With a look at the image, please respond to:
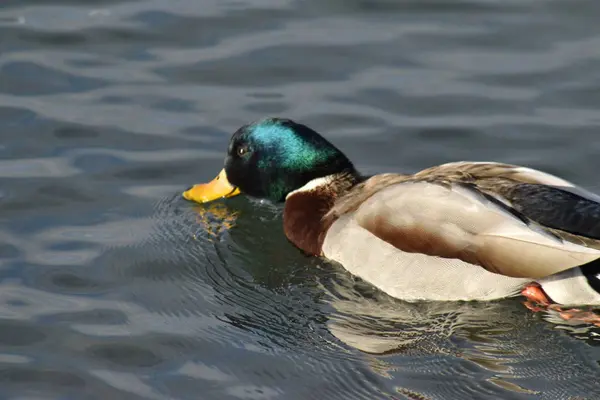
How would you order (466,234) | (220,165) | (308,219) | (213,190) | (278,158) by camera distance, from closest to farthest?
(466,234) → (308,219) → (278,158) → (213,190) → (220,165)

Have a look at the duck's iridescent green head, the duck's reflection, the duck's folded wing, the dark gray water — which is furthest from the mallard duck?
the duck's reflection

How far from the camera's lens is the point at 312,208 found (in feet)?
28.2

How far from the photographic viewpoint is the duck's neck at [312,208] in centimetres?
845

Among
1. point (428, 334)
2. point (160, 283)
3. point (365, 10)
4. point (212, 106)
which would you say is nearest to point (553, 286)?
point (428, 334)

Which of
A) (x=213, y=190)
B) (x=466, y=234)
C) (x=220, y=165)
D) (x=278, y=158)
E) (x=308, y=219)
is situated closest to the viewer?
(x=466, y=234)

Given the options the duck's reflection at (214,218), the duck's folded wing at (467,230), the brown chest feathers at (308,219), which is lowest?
the duck's reflection at (214,218)

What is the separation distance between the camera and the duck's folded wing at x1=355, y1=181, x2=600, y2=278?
7.32 m

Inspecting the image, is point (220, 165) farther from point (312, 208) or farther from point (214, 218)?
point (312, 208)

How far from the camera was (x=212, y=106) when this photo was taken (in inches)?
410

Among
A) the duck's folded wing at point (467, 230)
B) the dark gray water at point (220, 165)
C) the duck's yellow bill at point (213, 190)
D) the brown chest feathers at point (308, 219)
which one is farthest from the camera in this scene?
the duck's yellow bill at point (213, 190)

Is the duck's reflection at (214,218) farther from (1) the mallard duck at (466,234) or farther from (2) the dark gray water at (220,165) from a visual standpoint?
(1) the mallard duck at (466,234)

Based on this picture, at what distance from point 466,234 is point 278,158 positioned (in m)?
1.79

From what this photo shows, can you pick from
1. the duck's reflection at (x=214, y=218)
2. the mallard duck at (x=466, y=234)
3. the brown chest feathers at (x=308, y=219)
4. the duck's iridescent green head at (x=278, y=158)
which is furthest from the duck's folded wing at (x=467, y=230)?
the duck's reflection at (x=214, y=218)

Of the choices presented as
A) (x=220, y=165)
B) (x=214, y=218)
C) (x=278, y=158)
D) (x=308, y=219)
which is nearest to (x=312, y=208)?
(x=308, y=219)
